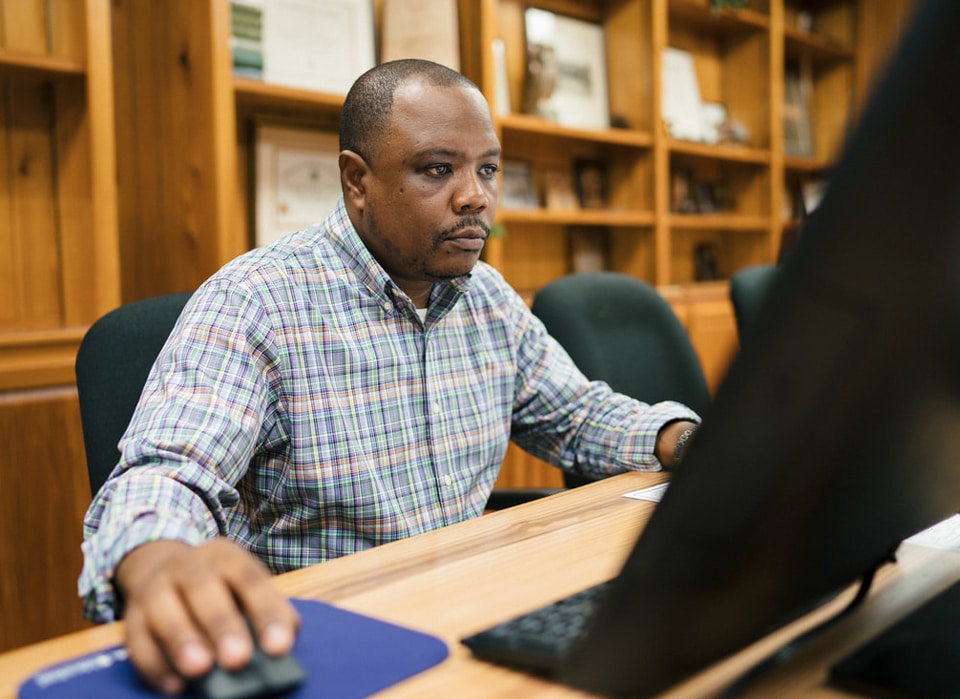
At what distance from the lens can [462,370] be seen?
1418mm

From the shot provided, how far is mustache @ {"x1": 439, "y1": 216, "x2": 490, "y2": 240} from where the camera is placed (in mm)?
1377

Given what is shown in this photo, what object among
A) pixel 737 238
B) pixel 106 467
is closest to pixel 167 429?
pixel 106 467

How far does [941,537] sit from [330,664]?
0.67 m

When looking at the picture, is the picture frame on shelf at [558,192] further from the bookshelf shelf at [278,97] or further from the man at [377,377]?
the man at [377,377]

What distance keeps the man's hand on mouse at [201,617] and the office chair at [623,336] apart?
1128mm

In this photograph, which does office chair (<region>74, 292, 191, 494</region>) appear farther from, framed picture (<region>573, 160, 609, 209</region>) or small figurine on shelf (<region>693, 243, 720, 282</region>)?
small figurine on shelf (<region>693, 243, 720, 282</region>)

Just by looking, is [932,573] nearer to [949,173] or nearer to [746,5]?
[949,173]

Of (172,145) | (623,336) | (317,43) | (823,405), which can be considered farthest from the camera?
(317,43)

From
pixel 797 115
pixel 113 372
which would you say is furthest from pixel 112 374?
pixel 797 115

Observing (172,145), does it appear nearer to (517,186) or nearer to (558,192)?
(517,186)

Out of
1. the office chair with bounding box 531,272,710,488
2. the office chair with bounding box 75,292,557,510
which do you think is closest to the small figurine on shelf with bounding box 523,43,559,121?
the office chair with bounding box 531,272,710,488

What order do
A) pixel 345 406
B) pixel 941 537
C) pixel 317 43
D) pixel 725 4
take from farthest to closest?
pixel 725 4 → pixel 317 43 → pixel 345 406 → pixel 941 537

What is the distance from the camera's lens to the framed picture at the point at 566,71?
3.08 m

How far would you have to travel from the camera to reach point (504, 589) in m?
0.76
